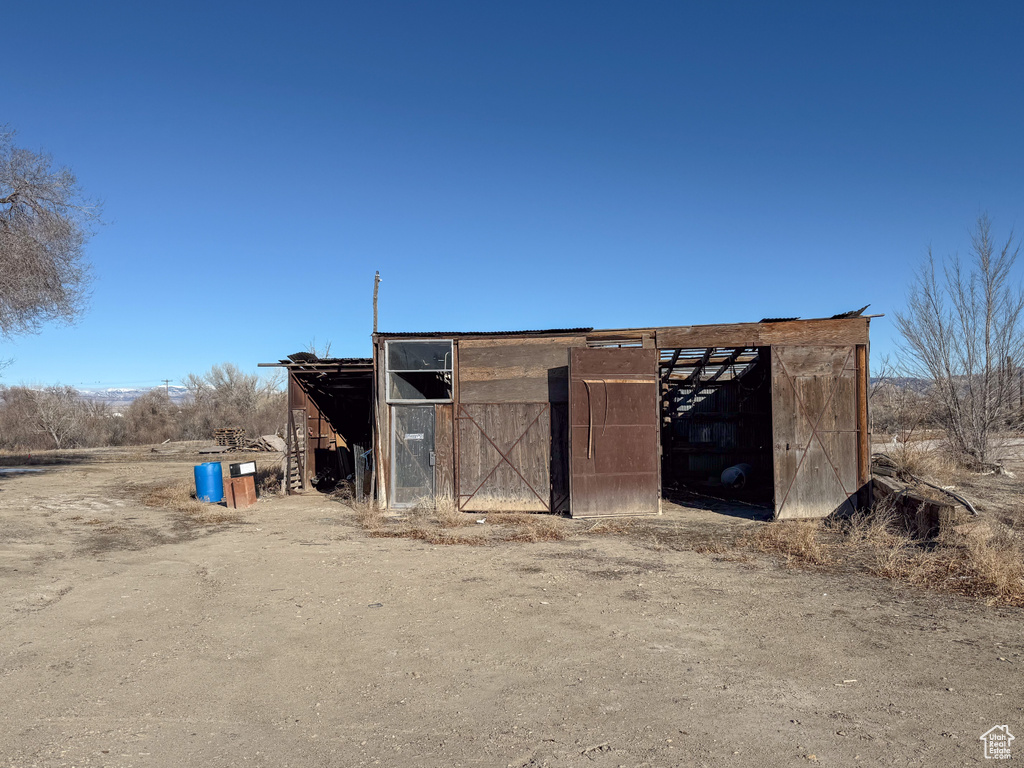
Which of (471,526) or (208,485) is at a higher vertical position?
(208,485)

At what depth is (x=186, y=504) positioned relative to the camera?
13.8 meters

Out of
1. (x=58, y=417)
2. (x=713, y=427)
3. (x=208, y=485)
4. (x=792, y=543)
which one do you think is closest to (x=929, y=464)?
(x=713, y=427)

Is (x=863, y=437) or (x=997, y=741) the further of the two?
(x=863, y=437)

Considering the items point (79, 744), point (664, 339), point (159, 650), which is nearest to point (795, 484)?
point (664, 339)

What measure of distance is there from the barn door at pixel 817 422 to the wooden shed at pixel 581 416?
0.7 inches

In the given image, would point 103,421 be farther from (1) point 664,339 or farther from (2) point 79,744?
(2) point 79,744

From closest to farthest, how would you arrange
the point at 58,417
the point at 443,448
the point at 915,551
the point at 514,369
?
the point at 915,551, the point at 514,369, the point at 443,448, the point at 58,417

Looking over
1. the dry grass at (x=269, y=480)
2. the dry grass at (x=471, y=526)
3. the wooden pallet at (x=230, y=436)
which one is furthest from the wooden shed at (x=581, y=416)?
the wooden pallet at (x=230, y=436)

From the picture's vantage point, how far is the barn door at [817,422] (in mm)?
12023

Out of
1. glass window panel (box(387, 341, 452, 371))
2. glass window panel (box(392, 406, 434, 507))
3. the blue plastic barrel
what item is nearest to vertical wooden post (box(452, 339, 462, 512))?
glass window panel (box(387, 341, 452, 371))

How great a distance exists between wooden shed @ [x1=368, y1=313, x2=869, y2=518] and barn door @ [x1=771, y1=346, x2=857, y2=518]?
0.02 m

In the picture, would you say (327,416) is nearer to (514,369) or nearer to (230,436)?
(514,369)

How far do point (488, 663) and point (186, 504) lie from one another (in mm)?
10968

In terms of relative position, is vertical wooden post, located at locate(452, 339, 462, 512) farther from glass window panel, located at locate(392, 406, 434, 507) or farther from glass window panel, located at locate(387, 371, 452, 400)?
glass window panel, located at locate(392, 406, 434, 507)
